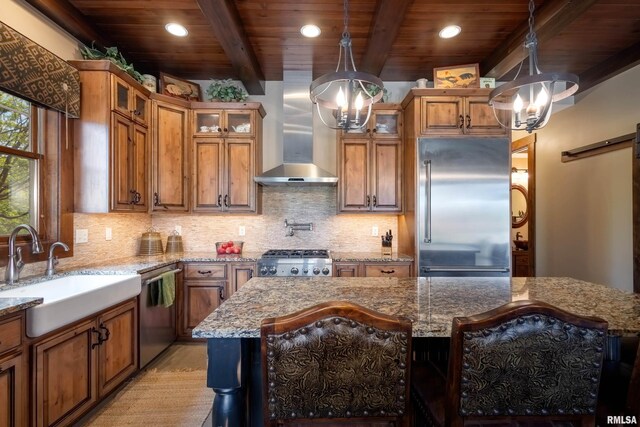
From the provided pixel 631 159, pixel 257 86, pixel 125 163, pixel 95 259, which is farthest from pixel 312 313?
pixel 631 159

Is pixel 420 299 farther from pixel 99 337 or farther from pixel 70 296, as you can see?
pixel 99 337

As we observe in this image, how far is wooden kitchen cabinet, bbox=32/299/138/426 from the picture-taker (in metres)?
1.61

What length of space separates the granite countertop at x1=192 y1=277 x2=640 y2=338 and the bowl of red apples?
1.61 meters

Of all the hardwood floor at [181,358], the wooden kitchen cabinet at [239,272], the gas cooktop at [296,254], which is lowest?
the hardwood floor at [181,358]

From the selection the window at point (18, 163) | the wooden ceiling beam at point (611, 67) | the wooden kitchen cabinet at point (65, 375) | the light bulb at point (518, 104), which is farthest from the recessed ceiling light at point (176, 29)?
the wooden ceiling beam at point (611, 67)

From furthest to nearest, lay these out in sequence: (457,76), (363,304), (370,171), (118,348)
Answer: (370,171) < (457,76) < (118,348) < (363,304)

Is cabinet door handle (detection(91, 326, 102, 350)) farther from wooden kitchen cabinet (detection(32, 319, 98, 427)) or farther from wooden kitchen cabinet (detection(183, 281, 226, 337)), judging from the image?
wooden kitchen cabinet (detection(183, 281, 226, 337))

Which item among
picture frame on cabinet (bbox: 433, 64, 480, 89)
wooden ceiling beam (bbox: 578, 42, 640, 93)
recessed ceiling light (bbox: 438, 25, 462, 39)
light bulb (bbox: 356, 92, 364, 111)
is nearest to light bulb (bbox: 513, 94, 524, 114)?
light bulb (bbox: 356, 92, 364, 111)

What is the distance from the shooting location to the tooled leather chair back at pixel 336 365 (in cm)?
86

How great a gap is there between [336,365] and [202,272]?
2.60m

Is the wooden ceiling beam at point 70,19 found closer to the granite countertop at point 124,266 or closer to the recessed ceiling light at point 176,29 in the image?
the recessed ceiling light at point 176,29

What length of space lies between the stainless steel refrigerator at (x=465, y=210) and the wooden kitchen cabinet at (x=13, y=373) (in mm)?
2871

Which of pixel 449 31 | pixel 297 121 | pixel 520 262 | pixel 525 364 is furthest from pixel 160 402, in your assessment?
pixel 520 262

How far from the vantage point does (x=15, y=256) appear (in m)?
2.03
